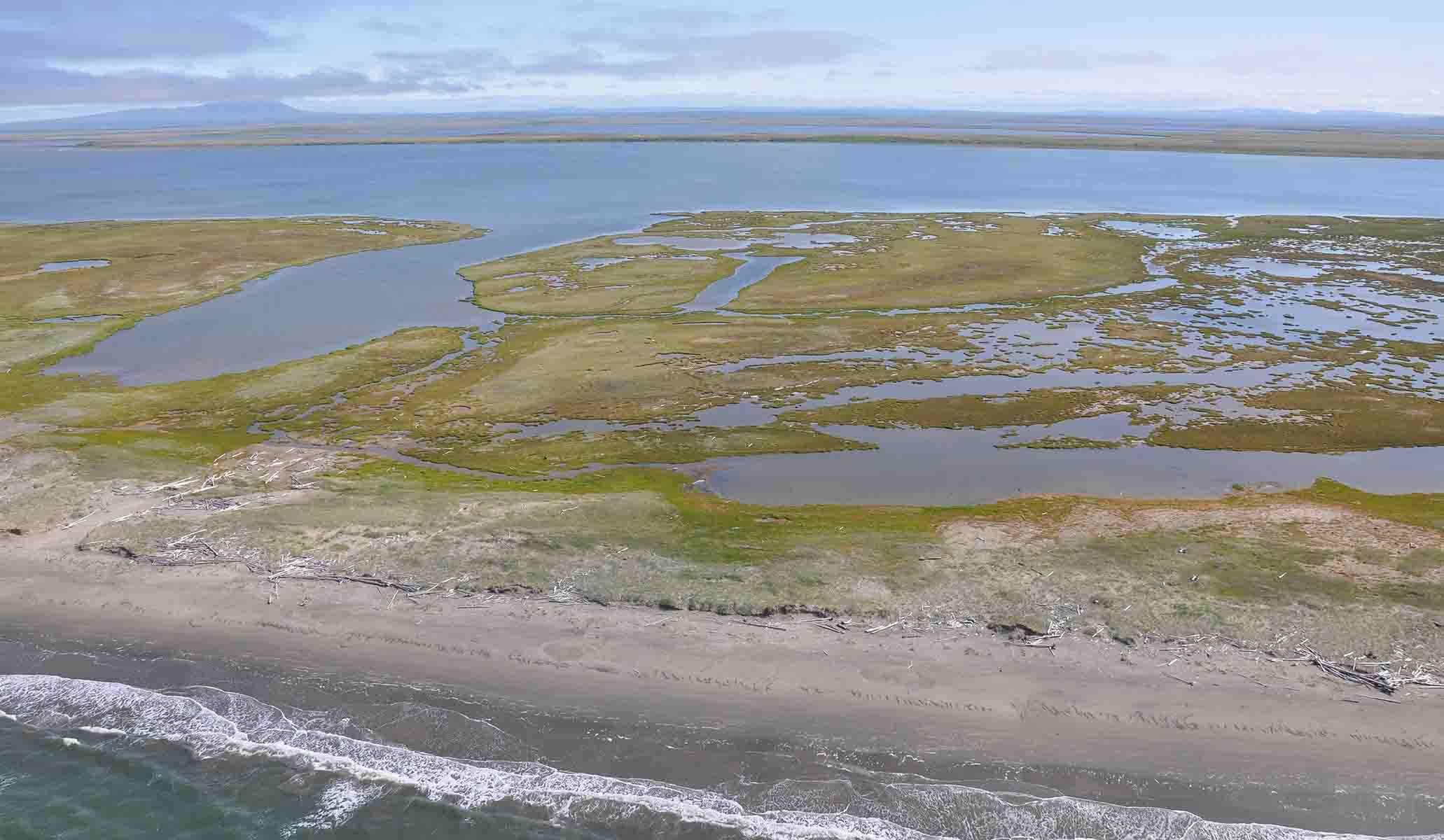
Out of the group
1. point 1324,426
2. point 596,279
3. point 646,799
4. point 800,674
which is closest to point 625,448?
point 800,674

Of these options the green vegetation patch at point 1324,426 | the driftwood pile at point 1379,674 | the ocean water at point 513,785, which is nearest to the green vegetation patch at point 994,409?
the green vegetation patch at point 1324,426

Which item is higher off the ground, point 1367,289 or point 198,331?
point 1367,289

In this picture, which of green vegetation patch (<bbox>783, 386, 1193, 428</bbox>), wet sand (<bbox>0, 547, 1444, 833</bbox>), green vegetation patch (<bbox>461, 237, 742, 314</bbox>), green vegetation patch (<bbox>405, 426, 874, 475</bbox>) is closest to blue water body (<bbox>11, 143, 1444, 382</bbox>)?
green vegetation patch (<bbox>461, 237, 742, 314</bbox>)

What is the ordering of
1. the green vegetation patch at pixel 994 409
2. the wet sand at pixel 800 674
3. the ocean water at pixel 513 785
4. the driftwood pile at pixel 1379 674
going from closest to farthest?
the ocean water at pixel 513 785
the wet sand at pixel 800 674
the driftwood pile at pixel 1379 674
the green vegetation patch at pixel 994 409

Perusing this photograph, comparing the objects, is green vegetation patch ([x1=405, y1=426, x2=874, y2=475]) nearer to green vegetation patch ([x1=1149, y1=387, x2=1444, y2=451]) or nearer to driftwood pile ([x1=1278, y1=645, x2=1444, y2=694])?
green vegetation patch ([x1=1149, y1=387, x2=1444, y2=451])

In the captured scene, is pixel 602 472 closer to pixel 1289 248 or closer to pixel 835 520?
pixel 835 520

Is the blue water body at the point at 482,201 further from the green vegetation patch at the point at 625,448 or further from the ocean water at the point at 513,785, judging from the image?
the ocean water at the point at 513,785

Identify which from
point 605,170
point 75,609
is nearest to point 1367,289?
point 75,609
